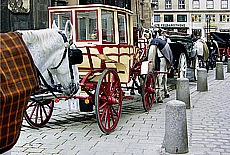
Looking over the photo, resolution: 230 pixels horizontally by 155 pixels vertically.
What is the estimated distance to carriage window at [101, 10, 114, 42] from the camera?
7.26m

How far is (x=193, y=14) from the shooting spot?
2498 inches

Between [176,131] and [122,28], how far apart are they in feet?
10.3

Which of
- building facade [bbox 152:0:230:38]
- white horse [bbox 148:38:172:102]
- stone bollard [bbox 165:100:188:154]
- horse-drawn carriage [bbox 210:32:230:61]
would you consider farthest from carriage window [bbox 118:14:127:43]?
building facade [bbox 152:0:230:38]

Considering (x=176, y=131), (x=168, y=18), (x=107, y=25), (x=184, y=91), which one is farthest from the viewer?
(x=168, y=18)

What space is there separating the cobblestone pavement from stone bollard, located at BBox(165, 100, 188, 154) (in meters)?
0.17

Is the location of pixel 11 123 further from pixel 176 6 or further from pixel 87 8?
pixel 176 6

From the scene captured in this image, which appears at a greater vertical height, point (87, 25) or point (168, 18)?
point (168, 18)

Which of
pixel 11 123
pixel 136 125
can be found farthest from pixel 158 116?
pixel 11 123

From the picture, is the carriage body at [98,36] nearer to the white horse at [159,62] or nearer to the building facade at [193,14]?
the white horse at [159,62]

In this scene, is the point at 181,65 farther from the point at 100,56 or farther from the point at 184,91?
the point at 100,56

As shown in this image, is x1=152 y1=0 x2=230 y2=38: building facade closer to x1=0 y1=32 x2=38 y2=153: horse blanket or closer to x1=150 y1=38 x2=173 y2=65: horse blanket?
x1=150 y1=38 x2=173 y2=65: horse blanket

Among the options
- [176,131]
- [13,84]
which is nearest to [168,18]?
[176,131]

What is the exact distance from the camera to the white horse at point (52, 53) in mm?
3719

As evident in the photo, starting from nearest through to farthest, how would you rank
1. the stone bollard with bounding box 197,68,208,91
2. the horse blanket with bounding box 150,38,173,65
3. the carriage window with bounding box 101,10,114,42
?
the carriage window with bounding box 101,10,114,42 < the horse blanket with bounding box 150,38,173,65 < the stone bollard with bounding box 197,68,208,91
